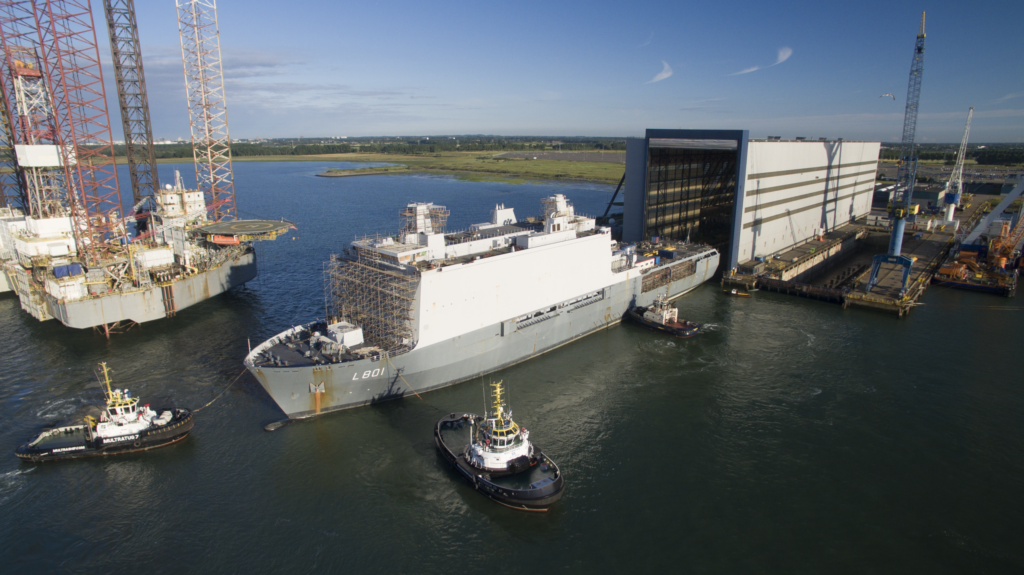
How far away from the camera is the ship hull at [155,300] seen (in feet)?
124

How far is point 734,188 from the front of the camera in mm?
52344

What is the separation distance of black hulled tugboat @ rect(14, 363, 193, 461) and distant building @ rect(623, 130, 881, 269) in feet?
147

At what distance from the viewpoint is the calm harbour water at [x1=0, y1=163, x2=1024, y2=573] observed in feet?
62.8

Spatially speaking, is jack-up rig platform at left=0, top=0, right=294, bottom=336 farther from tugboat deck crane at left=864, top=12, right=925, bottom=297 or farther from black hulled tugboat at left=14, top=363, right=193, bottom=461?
tugboat deck crane at left=864, top=12, right=925, bottom=297

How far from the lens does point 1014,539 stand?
19656 millimetres

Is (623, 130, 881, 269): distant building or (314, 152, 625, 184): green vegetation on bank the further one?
(314, 152, 625, 184): green vegetation on bank

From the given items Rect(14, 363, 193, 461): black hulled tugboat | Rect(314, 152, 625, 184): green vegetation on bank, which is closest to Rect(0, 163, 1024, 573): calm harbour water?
Rect(14, 363, 193, 461): black hulled tugboat

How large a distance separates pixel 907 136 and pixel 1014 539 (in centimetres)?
6260

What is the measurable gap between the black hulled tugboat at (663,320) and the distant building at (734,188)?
15917 millimetres

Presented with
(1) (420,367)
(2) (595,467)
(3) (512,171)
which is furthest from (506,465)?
(3) (512,171)

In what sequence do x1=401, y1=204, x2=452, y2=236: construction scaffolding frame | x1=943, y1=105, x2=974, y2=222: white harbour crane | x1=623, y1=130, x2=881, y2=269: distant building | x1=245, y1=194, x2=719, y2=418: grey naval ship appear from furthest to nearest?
1. x1=943, y1=105, x2=974, y2=222: white harbour crane
2. x1=623, y1=130, x2=881, y2=269: distant building
3. x1=401, y1=204, x2=452, y2=236: construction scaffolding frame
4. x1=245, y1=194, x2=719, y2=418: grey naval ship

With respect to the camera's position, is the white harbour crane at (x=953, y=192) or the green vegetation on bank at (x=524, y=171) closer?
the white harbour crane at (x=953, y=192)

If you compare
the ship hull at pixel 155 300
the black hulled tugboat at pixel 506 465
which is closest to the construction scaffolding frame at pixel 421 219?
the black hulled tugboat at pixel 506 465

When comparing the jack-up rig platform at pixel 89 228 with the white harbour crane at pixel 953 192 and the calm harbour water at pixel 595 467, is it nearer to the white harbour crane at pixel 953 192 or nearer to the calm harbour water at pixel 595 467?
the calm harbour water at pixel 595 467
